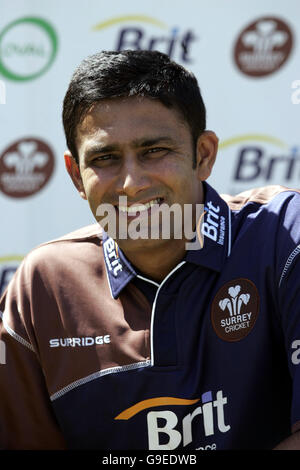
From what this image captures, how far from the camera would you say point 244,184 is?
2.58 m

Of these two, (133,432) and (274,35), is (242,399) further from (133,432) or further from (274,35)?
(274,35)

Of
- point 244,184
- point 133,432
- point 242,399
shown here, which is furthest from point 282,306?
point 244,184

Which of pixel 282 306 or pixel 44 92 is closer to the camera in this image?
pixel 282 306

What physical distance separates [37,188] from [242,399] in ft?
5.33

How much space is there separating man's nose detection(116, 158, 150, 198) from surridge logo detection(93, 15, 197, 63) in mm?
1406

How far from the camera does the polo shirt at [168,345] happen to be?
1.29 m

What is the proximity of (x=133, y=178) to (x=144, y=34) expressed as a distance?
1.49 metres

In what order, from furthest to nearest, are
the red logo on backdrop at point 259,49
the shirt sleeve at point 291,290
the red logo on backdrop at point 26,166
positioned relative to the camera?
1. the red logo on backdrop at point 26,166
2. the red logo on backdrop at point 259,49
3. the shirt sleeve at point 291,290

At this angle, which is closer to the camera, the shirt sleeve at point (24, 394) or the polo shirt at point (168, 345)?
the polo shirt at point (168, 345)

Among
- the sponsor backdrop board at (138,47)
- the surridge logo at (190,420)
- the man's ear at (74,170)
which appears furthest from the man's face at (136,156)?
the sponsor backdrop board at (138,47)

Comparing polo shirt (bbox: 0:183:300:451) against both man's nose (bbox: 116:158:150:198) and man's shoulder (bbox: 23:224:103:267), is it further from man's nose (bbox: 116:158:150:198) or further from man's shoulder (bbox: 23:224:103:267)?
man's nose (bbox: 116:158:150:198)

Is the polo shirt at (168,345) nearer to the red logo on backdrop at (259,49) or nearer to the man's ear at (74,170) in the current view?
the man's ear at (74,170)

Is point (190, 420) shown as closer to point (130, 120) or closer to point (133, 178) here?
point (133, 178)
